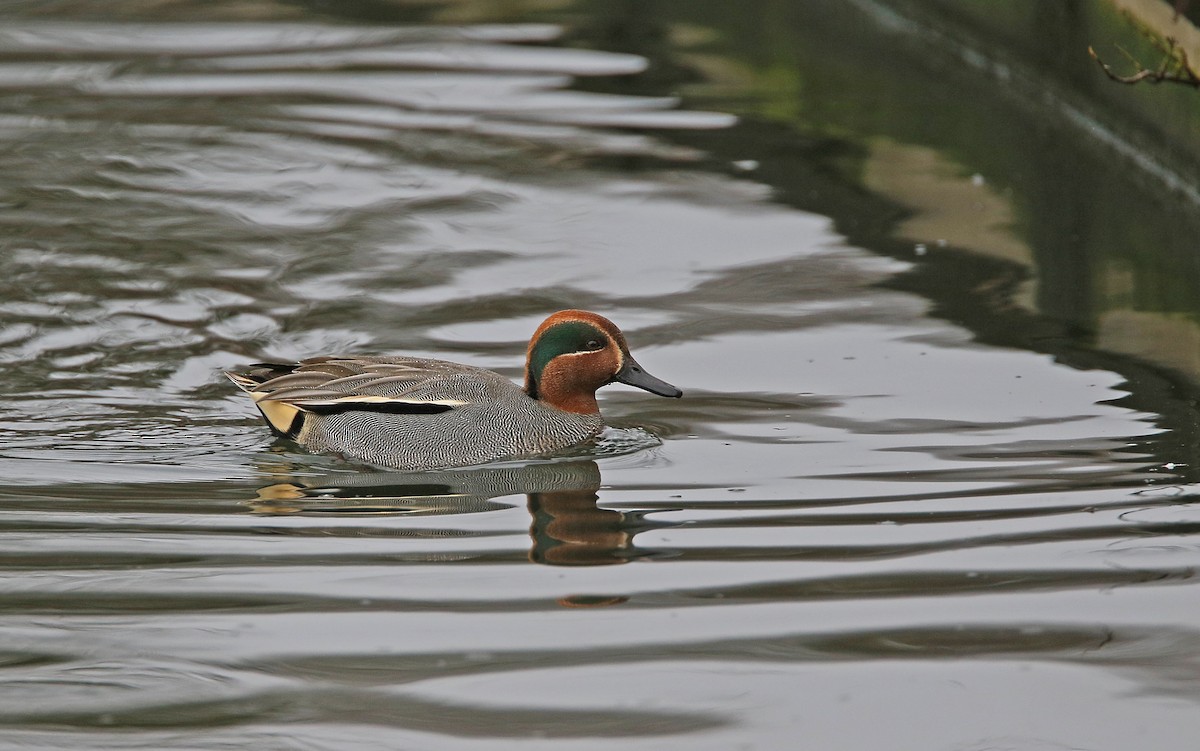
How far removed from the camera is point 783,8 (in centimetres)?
1600

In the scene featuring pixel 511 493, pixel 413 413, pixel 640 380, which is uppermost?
pixel 640 380

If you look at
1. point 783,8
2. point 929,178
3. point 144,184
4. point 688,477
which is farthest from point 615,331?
point 783,8

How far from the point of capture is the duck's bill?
7434mm

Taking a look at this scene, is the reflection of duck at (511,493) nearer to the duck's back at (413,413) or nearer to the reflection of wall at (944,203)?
the duck's back at (413,413)

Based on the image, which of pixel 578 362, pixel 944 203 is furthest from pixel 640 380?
pixel 944 203

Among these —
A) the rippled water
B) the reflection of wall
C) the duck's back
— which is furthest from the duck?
the reflection of wall

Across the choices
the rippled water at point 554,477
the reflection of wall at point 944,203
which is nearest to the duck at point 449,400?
the rippled water at point 554,477

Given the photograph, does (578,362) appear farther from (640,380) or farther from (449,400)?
(449,400)

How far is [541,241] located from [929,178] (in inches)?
105

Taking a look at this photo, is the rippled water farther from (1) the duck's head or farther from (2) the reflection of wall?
(1) the duck's head

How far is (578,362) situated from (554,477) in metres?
0.66

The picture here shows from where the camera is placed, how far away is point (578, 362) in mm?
7562

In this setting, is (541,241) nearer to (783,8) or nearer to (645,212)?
(645,212)

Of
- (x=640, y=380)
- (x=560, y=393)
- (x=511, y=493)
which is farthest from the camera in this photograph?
(x=560, y=393)
